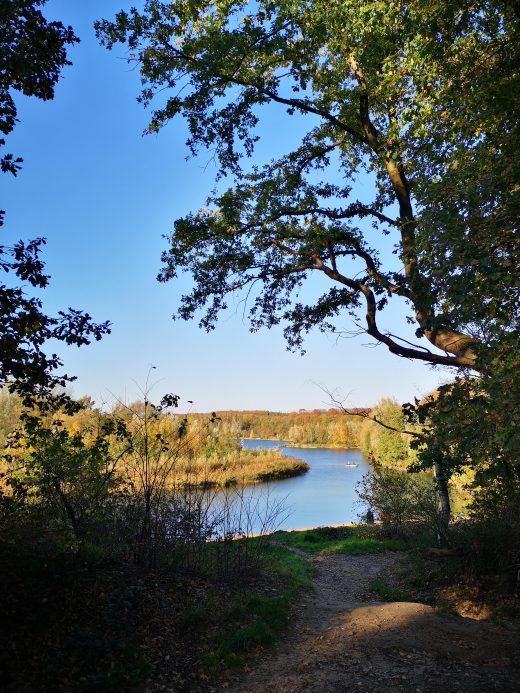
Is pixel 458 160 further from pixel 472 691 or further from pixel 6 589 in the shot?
pixel 6 589

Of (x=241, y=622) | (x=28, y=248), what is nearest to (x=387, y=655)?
(x=241, y=622)

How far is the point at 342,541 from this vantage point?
14.1 m

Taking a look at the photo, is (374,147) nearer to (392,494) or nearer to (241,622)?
(241,622)

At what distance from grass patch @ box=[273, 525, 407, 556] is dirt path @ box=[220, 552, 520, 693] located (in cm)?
757

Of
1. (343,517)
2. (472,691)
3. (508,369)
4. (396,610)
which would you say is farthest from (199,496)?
(343,517)

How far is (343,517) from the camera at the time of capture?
942 inches

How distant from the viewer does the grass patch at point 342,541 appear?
13.0 m

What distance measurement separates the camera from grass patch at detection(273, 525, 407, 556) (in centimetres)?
1301

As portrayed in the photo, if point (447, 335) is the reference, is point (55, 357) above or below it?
below

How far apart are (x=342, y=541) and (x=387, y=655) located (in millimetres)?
10328

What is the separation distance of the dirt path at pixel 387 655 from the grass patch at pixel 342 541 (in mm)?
7565

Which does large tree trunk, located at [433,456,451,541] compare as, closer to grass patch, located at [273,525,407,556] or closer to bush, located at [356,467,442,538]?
bush, located at [356,467,442,538]

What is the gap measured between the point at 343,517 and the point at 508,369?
2256cm

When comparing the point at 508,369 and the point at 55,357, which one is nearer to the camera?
the point at 508,369
